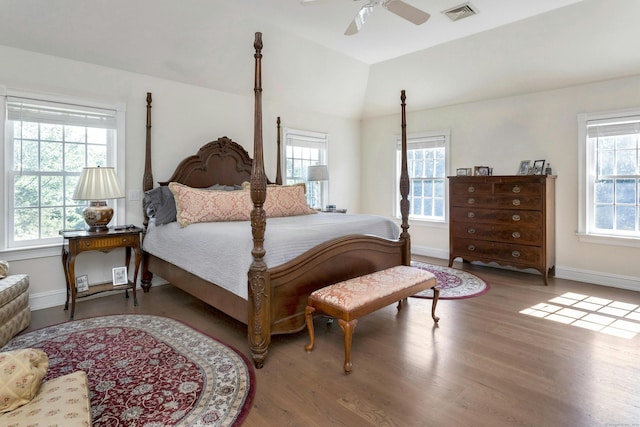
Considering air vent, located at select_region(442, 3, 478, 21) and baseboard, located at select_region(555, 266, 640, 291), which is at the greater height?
air vent, located at select_region(442, 3, 478, 21)

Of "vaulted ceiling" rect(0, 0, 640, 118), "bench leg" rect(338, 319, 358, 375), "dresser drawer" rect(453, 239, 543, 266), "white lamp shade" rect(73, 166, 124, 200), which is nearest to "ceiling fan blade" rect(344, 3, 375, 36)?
"vaulted ceiling" rect(0, 0, 640, 118)

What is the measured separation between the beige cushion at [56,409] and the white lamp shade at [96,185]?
81.4 inches

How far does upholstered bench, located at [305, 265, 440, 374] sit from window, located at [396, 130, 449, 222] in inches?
119

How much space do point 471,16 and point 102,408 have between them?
458 centimetres

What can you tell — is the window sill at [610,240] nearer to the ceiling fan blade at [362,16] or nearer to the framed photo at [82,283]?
the ceiling fan blade at [362,16]

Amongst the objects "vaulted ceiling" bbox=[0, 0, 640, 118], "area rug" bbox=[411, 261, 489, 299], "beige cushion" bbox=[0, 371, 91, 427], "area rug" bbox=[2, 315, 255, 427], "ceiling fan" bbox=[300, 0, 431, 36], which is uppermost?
"vaulted ceiling" bbox=[0, 0, 640, 118]

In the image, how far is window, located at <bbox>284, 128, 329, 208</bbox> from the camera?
5.48 meters

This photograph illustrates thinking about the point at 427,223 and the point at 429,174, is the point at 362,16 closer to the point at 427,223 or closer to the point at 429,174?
the point at 429,174

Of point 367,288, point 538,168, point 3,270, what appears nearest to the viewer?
point 367,288

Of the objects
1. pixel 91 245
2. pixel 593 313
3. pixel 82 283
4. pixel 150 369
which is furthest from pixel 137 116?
pixel 593 313

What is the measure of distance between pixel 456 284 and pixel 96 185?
13.0 ft

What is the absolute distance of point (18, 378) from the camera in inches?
56.6

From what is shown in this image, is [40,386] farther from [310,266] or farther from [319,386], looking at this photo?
[310,266]

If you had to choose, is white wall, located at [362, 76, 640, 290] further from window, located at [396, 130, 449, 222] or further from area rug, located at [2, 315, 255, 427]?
area rug, located at [2, 315, 255, 427]
